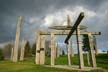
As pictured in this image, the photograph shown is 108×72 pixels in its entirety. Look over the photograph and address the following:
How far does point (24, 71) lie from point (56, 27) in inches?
273

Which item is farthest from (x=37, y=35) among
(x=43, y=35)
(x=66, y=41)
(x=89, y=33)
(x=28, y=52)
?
(x=28, y=52)

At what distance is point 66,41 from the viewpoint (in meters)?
22.7

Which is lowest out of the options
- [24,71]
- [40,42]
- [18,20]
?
[24,71]

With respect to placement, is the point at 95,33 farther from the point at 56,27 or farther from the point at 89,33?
the point at 56,27

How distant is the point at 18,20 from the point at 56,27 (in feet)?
35.3

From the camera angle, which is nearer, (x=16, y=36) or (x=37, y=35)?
(x=37, y=35)

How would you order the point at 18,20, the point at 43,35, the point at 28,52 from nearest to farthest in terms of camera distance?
the point at 43,35
the point at 18,20
the point at 28,52

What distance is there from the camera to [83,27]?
19797 millimetres

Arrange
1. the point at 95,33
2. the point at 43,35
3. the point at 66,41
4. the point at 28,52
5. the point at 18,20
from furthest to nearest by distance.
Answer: the point at 28,52 < the point at 18,20 < the point at 66,41 < the point at 43,35 < the point at 95,33

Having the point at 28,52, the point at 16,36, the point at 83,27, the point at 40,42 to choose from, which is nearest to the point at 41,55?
the point at 40,42

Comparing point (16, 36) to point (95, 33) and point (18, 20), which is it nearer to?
point (18, 20)

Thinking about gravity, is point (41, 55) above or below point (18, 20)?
below

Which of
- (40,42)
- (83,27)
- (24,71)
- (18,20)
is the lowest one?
(24,71)

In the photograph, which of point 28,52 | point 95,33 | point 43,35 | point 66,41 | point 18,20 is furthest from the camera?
point 28,52
